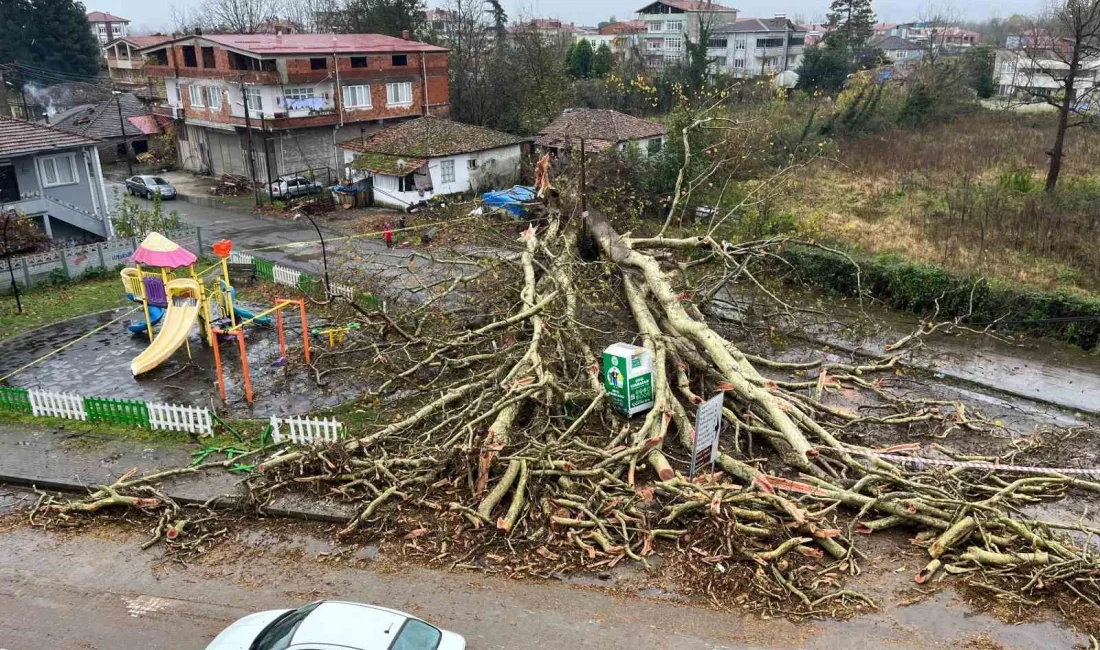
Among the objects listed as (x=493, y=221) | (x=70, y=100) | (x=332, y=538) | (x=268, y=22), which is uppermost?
(x=268, y=22)

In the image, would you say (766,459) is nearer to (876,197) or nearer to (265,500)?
(265,500)

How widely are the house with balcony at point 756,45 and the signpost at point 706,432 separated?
64.7m

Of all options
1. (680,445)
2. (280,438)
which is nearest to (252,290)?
(280,438)

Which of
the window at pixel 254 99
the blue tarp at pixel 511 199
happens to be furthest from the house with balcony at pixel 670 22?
the blue tarp at pixel 511 199

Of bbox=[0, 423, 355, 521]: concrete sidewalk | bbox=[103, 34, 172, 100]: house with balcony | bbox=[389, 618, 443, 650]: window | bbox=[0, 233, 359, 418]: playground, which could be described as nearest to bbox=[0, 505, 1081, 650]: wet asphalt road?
bbox=[0, 423, 355, 521]: concrete sidewalk

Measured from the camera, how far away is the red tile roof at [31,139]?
74.3 ft

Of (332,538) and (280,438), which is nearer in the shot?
(332,538)

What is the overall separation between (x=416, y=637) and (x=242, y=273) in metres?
16.3

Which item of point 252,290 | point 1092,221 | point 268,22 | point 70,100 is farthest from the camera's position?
point 268,22

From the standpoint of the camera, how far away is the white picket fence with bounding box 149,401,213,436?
12172 millimetres

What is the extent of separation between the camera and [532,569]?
8977mm

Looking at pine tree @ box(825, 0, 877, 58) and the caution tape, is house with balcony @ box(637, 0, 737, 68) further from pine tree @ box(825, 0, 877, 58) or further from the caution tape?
the caution tape

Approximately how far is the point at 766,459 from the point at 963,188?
20852 mm

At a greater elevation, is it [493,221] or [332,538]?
[493,221]
